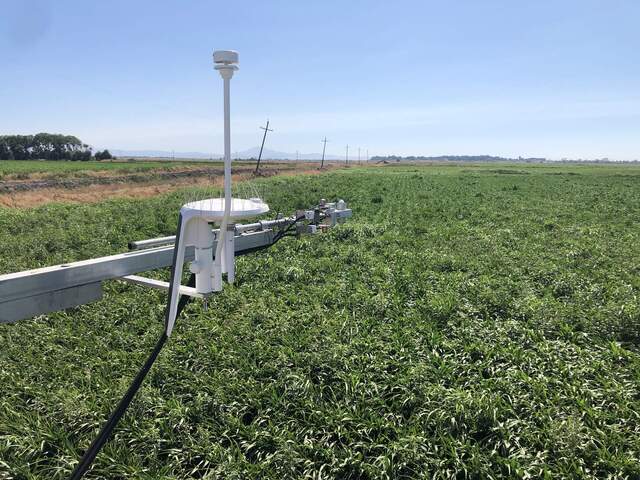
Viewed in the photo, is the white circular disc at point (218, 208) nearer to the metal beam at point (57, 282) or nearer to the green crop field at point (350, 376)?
the metal beam at point (57, 282)

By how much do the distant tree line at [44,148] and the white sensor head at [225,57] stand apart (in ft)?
308

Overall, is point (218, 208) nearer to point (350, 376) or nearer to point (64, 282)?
point (64, 282)

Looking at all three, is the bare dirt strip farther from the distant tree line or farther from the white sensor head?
the distant tree line

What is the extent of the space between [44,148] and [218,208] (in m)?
101

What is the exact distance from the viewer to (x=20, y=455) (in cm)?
387

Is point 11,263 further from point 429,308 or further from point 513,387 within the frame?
point 513,387

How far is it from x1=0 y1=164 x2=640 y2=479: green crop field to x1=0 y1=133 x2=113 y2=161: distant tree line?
282 feet

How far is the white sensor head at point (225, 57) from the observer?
1.80 m

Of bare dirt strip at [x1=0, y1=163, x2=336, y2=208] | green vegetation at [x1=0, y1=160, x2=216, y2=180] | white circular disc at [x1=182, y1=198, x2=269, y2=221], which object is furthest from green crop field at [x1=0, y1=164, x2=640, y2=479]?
green vegetation at [x1=0, y1=160, x2=216, y2=180]

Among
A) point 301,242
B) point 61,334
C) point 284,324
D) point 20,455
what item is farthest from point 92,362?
point 301,242

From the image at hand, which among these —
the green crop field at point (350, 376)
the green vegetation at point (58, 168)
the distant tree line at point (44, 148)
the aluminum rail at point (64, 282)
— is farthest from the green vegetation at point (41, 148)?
the aluminum rail at point (64, 282)

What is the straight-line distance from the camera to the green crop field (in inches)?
148

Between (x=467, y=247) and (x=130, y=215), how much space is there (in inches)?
502

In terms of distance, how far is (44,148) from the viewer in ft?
275
